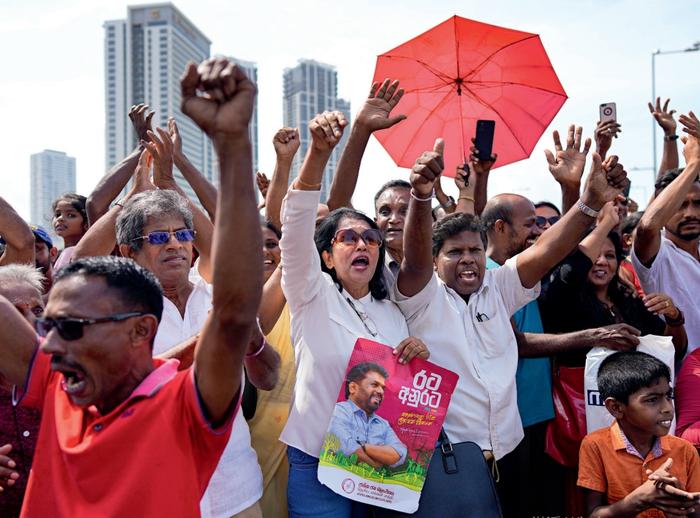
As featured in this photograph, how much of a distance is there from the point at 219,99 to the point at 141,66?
8430cm

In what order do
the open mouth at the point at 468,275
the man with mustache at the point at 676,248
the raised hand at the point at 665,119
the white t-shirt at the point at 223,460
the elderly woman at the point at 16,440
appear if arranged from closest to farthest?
the elderly woman at the point at 16,440 < the white t-shirt at the point at 223,460 < the open mouth at the point at 468,275 < the man with mustache at the point at 676,248 < the raised hand at the point at 665,119

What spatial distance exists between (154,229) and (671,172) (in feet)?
11.5

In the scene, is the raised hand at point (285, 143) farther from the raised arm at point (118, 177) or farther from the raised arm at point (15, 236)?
the raised arm at point (15, 236)

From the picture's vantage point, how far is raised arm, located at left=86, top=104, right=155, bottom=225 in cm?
443

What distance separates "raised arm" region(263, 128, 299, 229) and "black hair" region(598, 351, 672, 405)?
188 cm

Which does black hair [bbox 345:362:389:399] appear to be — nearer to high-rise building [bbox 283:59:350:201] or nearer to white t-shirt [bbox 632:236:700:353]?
white t-shirt [bbox 632:236:700:353]

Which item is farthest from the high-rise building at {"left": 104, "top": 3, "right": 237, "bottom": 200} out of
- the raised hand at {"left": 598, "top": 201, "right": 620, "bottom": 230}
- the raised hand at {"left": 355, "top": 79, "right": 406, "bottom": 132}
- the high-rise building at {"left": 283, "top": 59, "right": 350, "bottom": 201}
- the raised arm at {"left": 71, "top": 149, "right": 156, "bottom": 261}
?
the raised hand at {"left": 355, "top": 79, "right": 406, "bottom": 132}

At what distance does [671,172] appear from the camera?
15.8 ft

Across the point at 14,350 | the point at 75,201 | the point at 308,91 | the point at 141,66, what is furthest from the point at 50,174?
the point at 14,350

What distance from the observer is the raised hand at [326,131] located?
113 inches

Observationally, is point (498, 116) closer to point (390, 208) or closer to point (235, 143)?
point (390, 208)

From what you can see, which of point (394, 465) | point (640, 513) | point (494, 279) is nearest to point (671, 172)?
point (494, 279)

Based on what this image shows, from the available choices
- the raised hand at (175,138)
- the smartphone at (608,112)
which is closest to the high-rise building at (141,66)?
the raised hand at (175,138)

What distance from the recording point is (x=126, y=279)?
6.24ft
